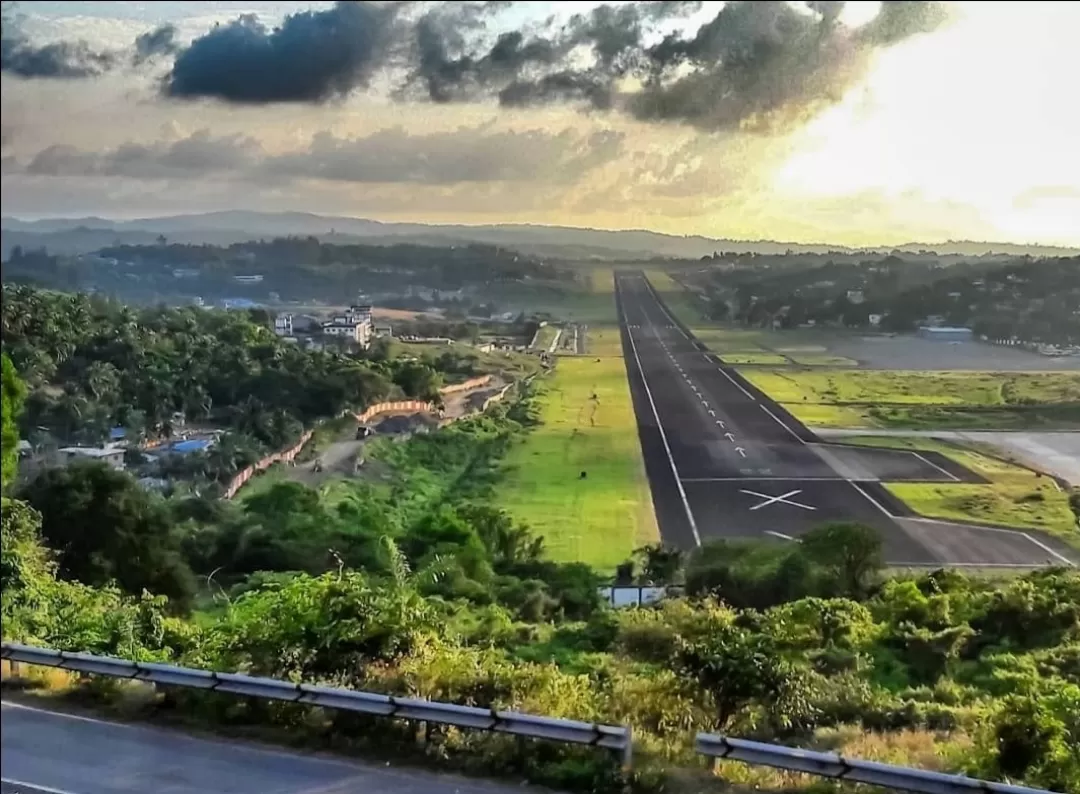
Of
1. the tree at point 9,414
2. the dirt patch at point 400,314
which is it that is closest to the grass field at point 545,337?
the dirt patch at point 400,314

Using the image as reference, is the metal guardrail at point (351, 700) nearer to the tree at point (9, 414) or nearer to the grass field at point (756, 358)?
the tree at point (9, 414)

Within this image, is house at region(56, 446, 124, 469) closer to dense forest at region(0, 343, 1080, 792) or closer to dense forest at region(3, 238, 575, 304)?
dense forest at region(0, 343, 1080, 792)

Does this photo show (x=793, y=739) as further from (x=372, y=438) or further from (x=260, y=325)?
(x=260, y=325)

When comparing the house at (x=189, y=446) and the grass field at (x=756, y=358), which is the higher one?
the grass field at (x=756, y=358)

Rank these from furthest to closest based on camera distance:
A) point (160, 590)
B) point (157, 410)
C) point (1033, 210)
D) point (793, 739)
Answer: point (157, 410)
point (160, 590)
point (1033, 210)
point (793, 739)

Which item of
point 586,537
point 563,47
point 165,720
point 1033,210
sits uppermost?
point 563,47

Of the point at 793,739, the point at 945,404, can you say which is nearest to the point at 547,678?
the point at 793,739

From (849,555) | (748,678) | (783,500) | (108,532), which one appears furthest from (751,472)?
(108,532)
